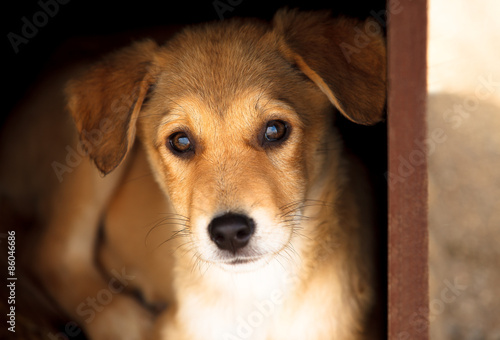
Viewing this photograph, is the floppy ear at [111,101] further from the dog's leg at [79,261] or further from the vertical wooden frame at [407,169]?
the vertical wooden frame at [407,169]

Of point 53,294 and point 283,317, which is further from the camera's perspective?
point 53,294

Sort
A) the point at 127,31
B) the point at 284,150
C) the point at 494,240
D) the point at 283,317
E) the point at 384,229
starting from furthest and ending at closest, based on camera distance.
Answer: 1. the point at 494,240
2. the point at 127,31
3. the point at 384,229
4. the point at 283,317
5. the point at 284,150

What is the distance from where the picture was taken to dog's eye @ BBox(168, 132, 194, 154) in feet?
8.77

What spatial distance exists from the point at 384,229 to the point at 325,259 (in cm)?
60

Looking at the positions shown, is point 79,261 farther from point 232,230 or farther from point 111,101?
point 232,230

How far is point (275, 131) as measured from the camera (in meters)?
2.57

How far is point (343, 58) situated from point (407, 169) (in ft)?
2.41

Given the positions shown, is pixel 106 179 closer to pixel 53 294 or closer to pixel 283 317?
pixel 53 294

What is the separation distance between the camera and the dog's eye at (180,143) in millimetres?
2672

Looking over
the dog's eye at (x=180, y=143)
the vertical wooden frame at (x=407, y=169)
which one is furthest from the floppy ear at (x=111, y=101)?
the vertical wooden frame at (x=407, y=169)

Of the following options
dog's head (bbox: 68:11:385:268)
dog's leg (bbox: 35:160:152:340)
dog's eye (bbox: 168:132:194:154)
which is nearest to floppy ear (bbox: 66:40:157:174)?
dog's head (bbox: 68:11:385:268)

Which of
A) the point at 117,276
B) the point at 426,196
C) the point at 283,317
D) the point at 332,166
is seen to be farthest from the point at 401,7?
the point at 117,276

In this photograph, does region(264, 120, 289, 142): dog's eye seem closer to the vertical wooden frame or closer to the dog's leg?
the vertical wooden frame

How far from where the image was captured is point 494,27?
5.11 meters
